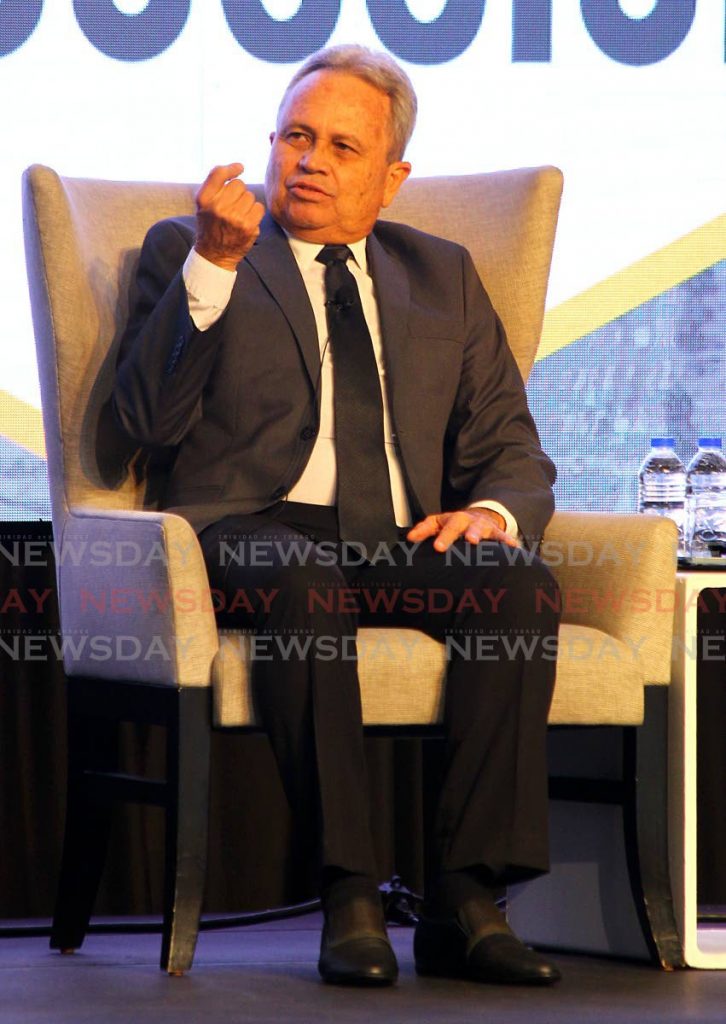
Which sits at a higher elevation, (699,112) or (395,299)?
(699,112)

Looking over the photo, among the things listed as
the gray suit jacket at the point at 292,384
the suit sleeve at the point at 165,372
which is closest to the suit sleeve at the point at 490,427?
the gray suit jacket at the point at 292,384

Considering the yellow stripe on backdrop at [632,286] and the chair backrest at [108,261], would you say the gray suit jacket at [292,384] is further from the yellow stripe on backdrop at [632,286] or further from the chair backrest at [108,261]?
the yellow stripe on backdrop at [632,286]

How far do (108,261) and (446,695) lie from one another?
922 millimetres

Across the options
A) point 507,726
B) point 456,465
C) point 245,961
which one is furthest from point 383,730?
point 456,465

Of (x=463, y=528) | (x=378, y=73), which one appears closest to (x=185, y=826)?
(x=463, y=528)

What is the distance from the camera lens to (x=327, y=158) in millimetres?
2195

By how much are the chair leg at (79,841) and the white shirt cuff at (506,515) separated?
0.64 m

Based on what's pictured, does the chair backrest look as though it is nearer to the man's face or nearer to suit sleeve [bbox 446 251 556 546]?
suit sleeve [bbox 446 251 556 546]

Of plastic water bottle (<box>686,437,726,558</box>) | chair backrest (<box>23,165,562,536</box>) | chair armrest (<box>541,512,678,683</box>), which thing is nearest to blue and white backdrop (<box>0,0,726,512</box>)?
plastic water bottle (<box>686,437,726,558</box>)

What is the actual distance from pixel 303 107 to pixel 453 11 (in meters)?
0.68

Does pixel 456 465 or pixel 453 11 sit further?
pixel 453 11

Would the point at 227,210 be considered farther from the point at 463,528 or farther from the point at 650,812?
the point at 650,812

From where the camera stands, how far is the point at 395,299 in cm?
224

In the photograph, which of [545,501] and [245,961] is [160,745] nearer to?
[245,961]
